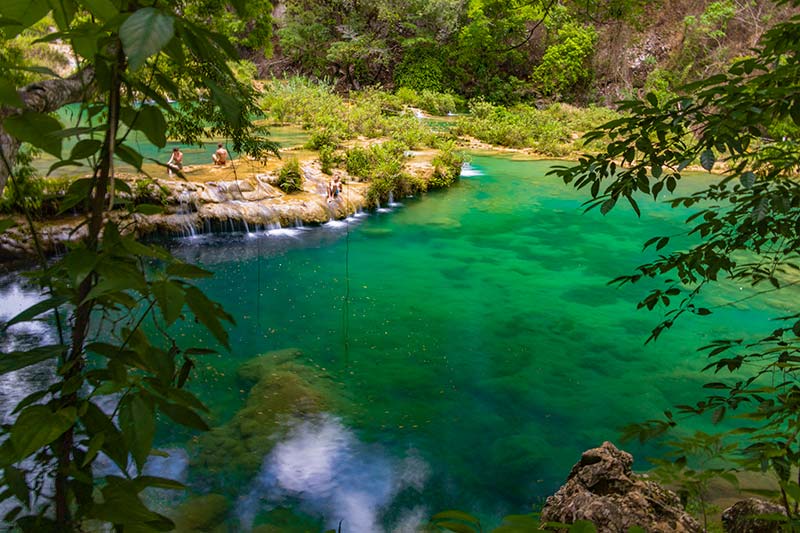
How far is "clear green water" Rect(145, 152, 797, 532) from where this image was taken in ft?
14.4

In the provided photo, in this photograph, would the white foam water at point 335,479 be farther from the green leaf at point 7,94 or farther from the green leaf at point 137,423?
the green leaf at point 7,94

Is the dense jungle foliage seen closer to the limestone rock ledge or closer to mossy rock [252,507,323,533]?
the limestone rock ledge

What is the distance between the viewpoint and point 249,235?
33.7ft

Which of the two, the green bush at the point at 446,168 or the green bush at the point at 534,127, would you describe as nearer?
the green bush at the point at 446,168

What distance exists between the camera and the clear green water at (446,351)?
14.4ft

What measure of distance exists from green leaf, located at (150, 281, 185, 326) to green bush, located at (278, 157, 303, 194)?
11.2 metres

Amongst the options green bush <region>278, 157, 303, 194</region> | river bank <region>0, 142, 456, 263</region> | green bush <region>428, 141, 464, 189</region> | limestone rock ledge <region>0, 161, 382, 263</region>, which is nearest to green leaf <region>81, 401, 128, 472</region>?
river bank <region>0, 142, 456, 263</region>

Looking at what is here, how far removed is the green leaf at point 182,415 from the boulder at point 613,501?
7.76 ft

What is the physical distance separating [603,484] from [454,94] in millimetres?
26183

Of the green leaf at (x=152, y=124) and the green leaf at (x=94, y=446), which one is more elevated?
the green leaf at (x=152, y=124)

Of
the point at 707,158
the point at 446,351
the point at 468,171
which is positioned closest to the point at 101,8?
the point at 707,158

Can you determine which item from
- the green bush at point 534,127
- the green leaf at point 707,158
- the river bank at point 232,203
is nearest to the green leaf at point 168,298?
the green leaf at point 707,158

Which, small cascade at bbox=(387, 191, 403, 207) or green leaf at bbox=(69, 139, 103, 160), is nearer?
green leaf at bbox=(69, 139, 103, 160)

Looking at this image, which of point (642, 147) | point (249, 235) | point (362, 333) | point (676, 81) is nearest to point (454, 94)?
point (676, 81)
